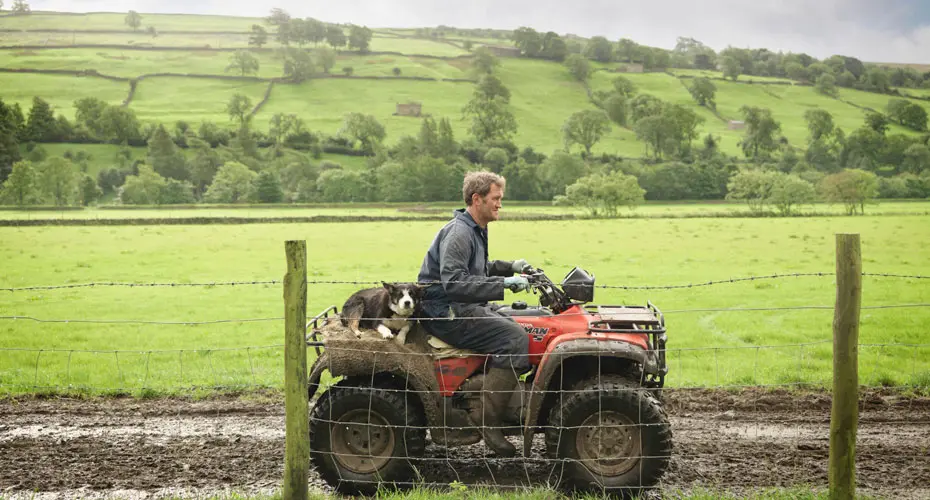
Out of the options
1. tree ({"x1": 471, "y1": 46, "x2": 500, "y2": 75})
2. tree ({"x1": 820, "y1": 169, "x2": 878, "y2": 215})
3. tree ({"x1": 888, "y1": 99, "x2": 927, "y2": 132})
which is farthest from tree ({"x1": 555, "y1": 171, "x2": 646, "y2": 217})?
tree ({"x1": 471, "y1": 46, "x2": 500, "y2": 75})

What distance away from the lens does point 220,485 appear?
6770 millimetres

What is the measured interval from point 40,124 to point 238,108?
117ft

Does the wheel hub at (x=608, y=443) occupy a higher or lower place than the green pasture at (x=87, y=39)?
lower

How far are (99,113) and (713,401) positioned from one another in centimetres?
13053

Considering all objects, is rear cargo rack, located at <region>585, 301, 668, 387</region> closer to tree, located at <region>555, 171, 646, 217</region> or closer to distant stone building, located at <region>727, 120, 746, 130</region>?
tree, located at <region>555, 171, 646, 217</region>

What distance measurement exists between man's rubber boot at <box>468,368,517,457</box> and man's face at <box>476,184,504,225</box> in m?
1.40

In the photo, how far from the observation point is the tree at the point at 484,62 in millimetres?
185150

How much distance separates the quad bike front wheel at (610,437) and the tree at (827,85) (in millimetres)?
189467

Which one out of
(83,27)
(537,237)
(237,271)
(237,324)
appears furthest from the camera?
(83,27)

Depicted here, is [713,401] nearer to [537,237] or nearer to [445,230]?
[445,230]

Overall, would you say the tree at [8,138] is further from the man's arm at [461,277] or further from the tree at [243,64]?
the man's arm at [461,277]

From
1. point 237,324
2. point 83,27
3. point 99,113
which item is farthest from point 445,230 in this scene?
point 83,27

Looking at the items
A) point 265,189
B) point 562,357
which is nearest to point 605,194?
point 265,189

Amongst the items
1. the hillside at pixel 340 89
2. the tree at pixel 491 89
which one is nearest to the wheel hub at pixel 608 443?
the hillside at pixel 340 89
